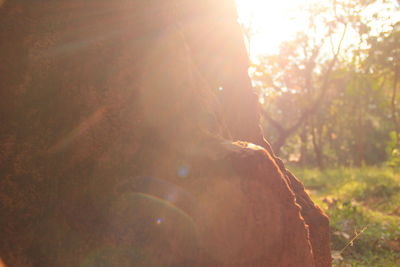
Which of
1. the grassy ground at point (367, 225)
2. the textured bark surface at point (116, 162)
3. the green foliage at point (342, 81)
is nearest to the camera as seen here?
the textured bark surface at point (116, 162)

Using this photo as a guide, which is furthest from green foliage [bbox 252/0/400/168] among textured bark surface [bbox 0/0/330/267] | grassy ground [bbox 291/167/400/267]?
textured bark surface [bbox 0/0/330/267]

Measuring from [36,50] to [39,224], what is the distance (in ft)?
3.65

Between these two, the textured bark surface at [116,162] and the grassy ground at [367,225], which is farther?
the grassy ground at [367,225]

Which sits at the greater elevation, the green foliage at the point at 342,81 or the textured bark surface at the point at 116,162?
the textured bark surface at the point at 116,162

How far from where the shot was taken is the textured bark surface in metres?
2.26

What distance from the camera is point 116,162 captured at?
2447 millimetres

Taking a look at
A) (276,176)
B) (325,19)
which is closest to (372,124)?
(325,19)

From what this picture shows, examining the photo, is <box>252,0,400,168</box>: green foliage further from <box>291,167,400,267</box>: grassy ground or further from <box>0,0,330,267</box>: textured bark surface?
<box>0,0,330,267</box>: textured bark surface

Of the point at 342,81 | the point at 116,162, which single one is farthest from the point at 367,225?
the point at 342,81

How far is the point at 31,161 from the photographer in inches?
89.6

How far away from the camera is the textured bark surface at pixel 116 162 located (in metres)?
2.26

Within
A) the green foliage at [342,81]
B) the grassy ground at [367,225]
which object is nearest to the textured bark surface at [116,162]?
the grassy ground at [367,225]

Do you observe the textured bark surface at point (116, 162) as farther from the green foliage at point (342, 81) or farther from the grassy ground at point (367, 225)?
the green foliage at point (342, 81)

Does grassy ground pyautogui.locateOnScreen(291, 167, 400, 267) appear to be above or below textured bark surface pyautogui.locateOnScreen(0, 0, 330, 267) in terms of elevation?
below
